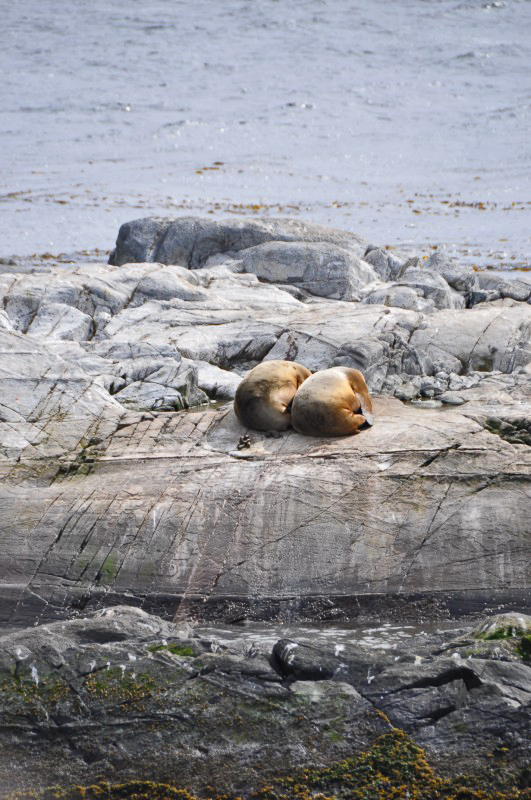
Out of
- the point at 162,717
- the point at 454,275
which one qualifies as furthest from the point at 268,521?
the point at 454,275

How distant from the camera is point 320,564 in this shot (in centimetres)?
820

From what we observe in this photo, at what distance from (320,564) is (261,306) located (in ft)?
22.8

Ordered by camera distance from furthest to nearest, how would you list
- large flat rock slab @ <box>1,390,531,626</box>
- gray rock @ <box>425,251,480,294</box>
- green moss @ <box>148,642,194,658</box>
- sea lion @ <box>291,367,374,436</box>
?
gray rock @ <box>425,251,480,294</box>
sea lion @ <box>291,367,374,436</box>
large flat rock slab @ <box>1,390,531,626</box>
green moss @ <box>148,642,194,658</box>

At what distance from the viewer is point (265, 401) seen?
962 centimetres

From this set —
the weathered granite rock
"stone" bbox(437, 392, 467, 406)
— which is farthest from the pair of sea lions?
"stone" bbox(437, 392, 467, 406)

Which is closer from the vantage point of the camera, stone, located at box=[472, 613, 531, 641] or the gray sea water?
stone, located at box=[472, 613, 531, 641]

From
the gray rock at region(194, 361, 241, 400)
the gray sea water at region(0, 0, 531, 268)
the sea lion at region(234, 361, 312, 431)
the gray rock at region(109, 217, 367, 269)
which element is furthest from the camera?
the gray sea water at region(0, 0, 531, 268)

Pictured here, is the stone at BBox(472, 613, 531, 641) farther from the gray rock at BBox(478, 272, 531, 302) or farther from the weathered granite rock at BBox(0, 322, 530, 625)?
the gray rock at BBox(478, 272, 531, 302)

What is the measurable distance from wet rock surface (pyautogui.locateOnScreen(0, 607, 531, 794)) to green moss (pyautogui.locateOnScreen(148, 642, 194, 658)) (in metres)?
0.01

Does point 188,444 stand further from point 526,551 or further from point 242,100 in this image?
point 242,100

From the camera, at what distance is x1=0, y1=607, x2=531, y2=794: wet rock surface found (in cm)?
580

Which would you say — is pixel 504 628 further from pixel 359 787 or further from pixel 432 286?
pixel 432 286

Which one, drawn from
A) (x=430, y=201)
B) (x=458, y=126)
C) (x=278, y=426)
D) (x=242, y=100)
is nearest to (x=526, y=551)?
(x=278, y=426)

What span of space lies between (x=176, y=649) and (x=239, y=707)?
2.25ft
